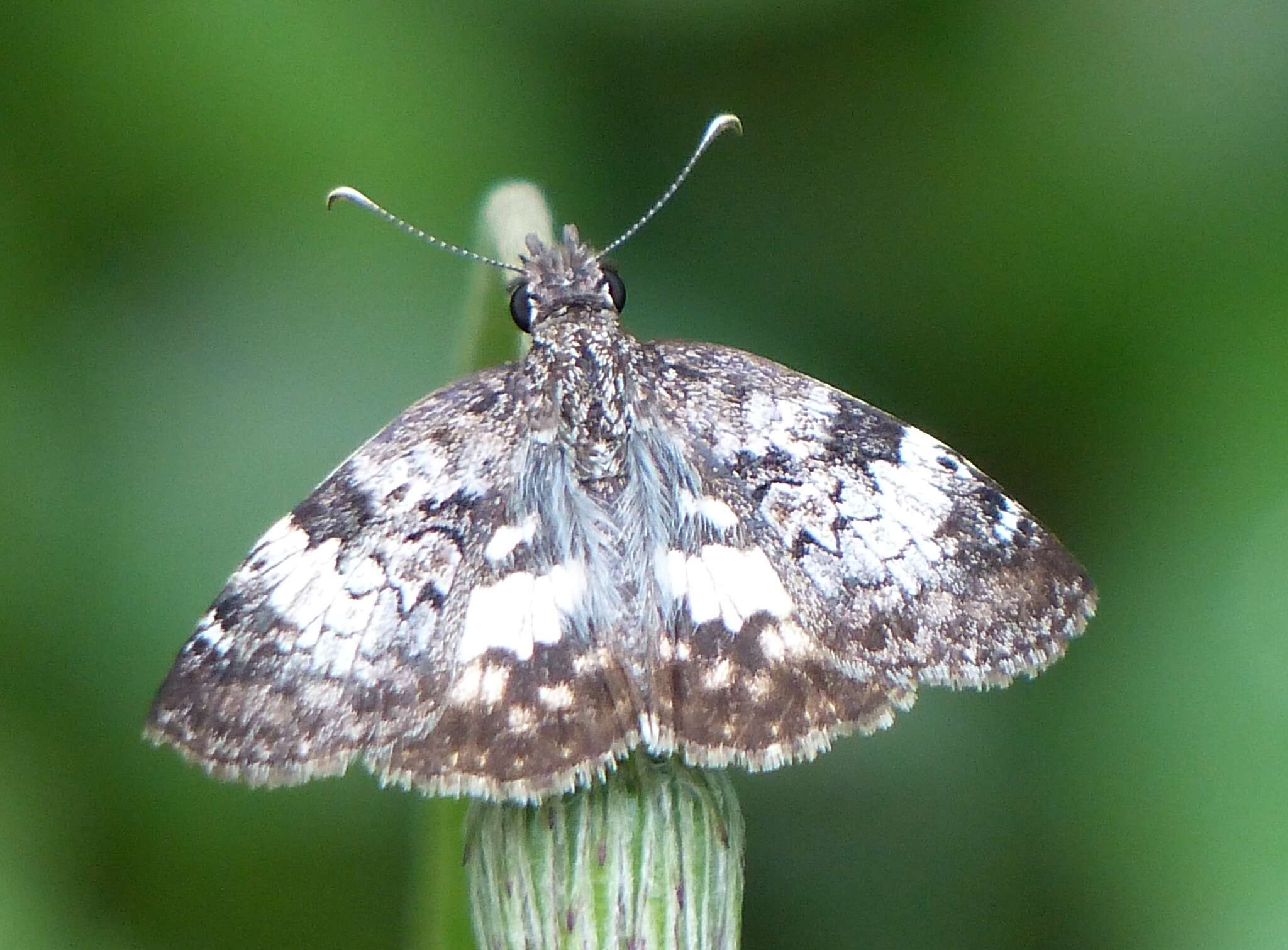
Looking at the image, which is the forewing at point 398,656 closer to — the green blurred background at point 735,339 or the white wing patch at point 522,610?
the white wing patch at point 522,610

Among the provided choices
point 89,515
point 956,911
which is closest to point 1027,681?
point 956,911

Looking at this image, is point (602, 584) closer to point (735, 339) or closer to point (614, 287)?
point (614, 287)

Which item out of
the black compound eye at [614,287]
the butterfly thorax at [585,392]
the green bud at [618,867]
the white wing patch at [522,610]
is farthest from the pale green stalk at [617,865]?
the black compound eye at [614,287]

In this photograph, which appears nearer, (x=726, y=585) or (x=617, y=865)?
(x=617, y=865)

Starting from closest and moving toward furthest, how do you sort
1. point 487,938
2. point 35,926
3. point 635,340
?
point 487,938 → point 635,340 → point 35,926

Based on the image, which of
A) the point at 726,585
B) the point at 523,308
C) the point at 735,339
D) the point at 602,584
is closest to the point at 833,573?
the point at 726,585

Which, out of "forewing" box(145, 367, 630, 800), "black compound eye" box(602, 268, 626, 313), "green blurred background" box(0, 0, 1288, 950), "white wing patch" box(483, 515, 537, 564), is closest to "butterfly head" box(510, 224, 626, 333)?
"black compound eye" box(602, 268, 626, 313)

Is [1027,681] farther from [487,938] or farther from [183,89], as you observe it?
[183,89]
